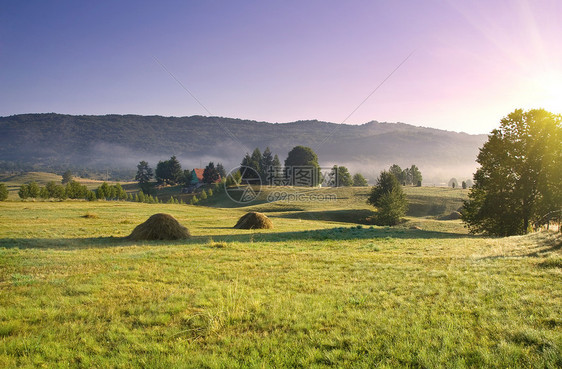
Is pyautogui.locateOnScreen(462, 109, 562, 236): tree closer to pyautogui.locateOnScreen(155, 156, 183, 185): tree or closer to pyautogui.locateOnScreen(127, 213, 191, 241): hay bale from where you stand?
pyautogui.locateOnScreen(127, 213, 191, 241): hay bale

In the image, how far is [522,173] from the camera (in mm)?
28062

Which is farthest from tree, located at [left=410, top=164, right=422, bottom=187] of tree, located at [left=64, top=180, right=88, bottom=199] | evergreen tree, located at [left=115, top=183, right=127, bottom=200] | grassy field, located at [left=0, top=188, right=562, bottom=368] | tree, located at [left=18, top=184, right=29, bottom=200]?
tree, located at [left=18, top=184, right=29, bottom=200]

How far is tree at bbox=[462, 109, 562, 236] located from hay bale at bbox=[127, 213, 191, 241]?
94.2 feet

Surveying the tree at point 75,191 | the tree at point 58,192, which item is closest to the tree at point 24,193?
the tree at point 58,192

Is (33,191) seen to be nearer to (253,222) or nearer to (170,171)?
(170,171)

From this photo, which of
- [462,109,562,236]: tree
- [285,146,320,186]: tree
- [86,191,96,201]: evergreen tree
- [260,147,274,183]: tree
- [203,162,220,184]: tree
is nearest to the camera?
[462,109,562,236]: tree

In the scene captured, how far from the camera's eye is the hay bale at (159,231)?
2031cm

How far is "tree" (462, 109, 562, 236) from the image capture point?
88.0ft

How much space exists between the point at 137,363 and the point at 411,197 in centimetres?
8354

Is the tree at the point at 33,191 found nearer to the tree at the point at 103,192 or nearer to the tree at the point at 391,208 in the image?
the tree at the point at 103,192

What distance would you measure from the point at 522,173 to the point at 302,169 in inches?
3234

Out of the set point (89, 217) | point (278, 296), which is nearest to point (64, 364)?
point (278, 296)

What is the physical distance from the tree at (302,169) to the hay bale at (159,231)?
88377mm

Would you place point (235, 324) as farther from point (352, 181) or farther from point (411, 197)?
point (352, 181)
